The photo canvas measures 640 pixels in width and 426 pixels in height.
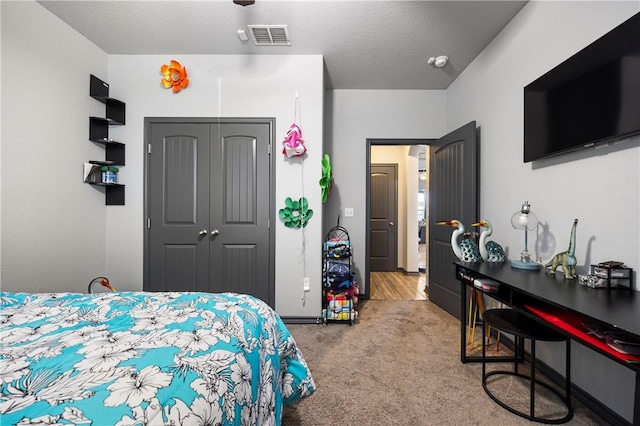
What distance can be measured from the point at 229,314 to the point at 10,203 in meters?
2.09

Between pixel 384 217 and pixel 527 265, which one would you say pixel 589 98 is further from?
pixel 384 217

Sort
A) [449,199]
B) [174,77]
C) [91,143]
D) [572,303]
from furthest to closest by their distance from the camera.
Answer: [449,199], [174,77], [91,143], [572,303]

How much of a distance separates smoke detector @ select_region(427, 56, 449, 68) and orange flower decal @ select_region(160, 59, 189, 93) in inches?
101

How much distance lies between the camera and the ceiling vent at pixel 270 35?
2.33 metres

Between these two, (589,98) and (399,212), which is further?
(399,212)

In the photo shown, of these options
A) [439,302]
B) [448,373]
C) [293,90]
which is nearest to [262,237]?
[293,90]

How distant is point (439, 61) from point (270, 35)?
68.4 inches

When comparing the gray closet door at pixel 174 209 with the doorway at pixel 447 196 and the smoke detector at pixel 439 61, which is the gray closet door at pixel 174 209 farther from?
the smoke detector at pixel 439 61

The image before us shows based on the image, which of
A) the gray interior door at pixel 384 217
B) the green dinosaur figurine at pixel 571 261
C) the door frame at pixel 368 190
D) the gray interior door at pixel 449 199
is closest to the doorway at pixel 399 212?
the gray interior door at pixel 384 217

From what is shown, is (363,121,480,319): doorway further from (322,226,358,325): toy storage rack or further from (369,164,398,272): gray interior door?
(369,164,398,272): gray interior door

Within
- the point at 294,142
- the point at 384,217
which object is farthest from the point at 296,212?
the point at 384,217

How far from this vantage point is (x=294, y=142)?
2.63m

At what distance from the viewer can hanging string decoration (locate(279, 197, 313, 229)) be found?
2727 millimetres

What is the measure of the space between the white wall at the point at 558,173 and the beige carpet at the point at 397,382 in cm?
34
